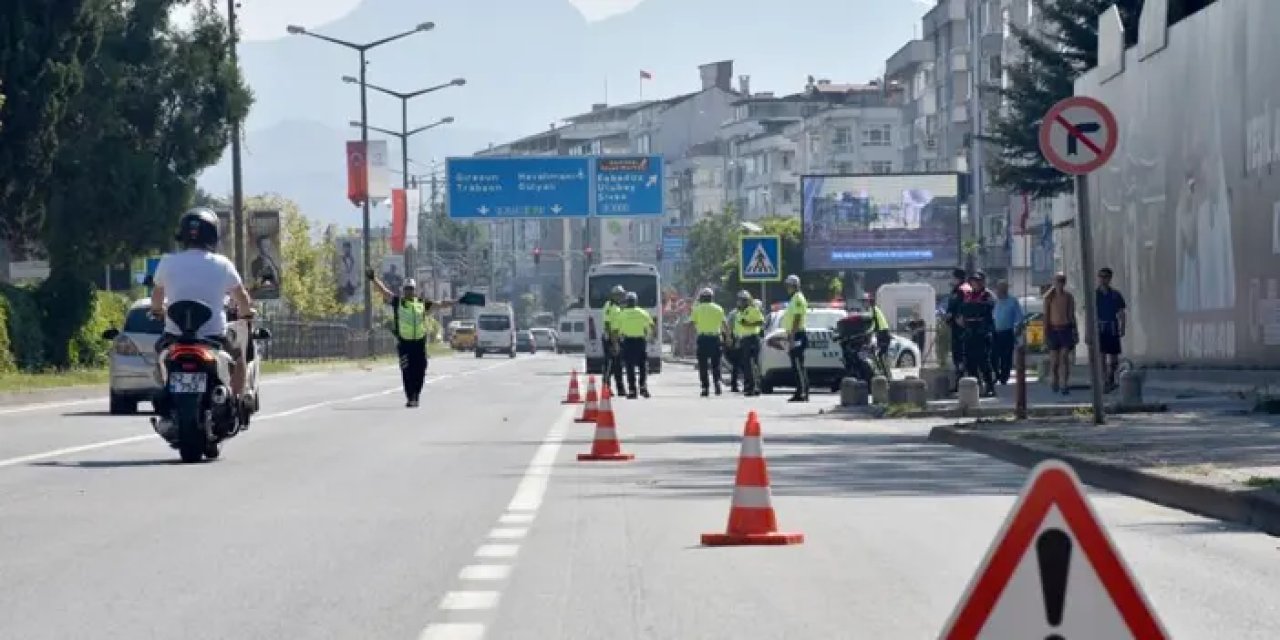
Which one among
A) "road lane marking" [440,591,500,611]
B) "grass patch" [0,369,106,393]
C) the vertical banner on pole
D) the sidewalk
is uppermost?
the vertical banner on pole

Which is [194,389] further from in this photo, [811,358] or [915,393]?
[811,358]

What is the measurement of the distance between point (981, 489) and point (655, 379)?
4019 centimetres

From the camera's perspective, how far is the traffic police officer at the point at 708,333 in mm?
40906

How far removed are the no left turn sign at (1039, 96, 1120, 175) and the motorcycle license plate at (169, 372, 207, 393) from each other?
720 centimetres

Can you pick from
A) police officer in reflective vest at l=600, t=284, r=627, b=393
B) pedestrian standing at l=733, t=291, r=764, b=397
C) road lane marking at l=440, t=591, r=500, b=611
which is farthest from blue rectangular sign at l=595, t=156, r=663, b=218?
road lane marking at l=440, t=591, r=500, b=611

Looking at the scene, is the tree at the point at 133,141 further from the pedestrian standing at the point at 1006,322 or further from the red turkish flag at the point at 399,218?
the red turkish flag at the point at 399,218

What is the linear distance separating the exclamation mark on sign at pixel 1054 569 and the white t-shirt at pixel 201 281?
14.1 metres

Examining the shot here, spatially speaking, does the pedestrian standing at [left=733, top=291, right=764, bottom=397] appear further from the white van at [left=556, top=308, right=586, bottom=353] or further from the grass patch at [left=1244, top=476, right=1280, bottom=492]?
the white van at [left=556, top=308, right=586, bottom=353]

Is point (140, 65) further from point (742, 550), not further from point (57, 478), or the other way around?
point (742, 550)

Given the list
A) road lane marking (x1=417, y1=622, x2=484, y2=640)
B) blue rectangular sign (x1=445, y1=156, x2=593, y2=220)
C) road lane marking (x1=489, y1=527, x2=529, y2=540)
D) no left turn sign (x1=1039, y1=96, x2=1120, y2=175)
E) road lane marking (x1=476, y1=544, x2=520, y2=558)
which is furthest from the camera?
blue rectangular sign (x1=445, y1=156, x2=593, y2=220)

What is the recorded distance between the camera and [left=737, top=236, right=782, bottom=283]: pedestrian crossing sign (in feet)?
184

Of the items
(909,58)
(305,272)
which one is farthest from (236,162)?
(909,58)

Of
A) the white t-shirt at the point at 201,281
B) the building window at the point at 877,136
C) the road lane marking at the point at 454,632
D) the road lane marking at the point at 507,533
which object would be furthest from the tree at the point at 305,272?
the road lane marking at the point at 454,632

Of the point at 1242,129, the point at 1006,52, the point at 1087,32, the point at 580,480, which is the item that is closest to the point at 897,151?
the point at 1006,52
